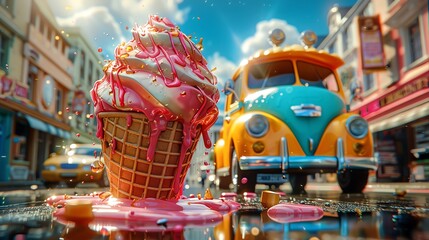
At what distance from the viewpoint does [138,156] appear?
209 cm

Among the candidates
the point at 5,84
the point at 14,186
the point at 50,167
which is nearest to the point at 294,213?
the point at 50,167

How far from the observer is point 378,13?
14906 mm

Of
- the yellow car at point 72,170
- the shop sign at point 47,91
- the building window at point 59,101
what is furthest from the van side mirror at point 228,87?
the building window at point 59,101

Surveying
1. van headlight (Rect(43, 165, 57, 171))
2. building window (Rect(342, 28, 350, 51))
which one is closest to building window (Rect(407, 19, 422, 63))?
building window (Rect(342, 28, 350, 51))

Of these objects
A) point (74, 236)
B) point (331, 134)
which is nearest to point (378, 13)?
point (331, 134)

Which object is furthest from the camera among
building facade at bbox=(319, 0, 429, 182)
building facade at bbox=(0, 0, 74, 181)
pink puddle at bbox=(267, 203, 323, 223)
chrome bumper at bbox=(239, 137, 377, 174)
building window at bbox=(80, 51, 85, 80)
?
building window at bbox=(80, 51, 85, 80)

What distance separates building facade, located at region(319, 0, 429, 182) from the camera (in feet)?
38.4

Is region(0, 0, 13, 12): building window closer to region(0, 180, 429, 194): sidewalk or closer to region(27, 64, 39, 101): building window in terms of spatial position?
region(27, 64, 39, 101): building window

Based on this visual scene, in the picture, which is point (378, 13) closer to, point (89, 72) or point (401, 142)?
point (401, 142)

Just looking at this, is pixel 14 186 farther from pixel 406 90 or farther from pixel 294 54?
pixel 406 90

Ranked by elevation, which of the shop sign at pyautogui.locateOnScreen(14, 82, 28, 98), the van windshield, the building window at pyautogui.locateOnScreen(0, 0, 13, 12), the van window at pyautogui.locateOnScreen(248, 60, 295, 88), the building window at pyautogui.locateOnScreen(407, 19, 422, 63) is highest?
the building window at pyautogui.locateOnScreen(0, 0, 13, 12)

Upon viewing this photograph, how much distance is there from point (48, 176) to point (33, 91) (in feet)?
28.9

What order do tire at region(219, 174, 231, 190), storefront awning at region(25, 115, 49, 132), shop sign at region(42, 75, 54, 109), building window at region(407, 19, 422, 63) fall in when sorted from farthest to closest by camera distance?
shop sign at region(42, 75, 54, 109), storefront awning at region(25, 115, 49, 132), building window at region(407, 19, 422, 63), tire at region(219, 174, 231, 190)

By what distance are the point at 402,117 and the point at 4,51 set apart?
14.3 metres
